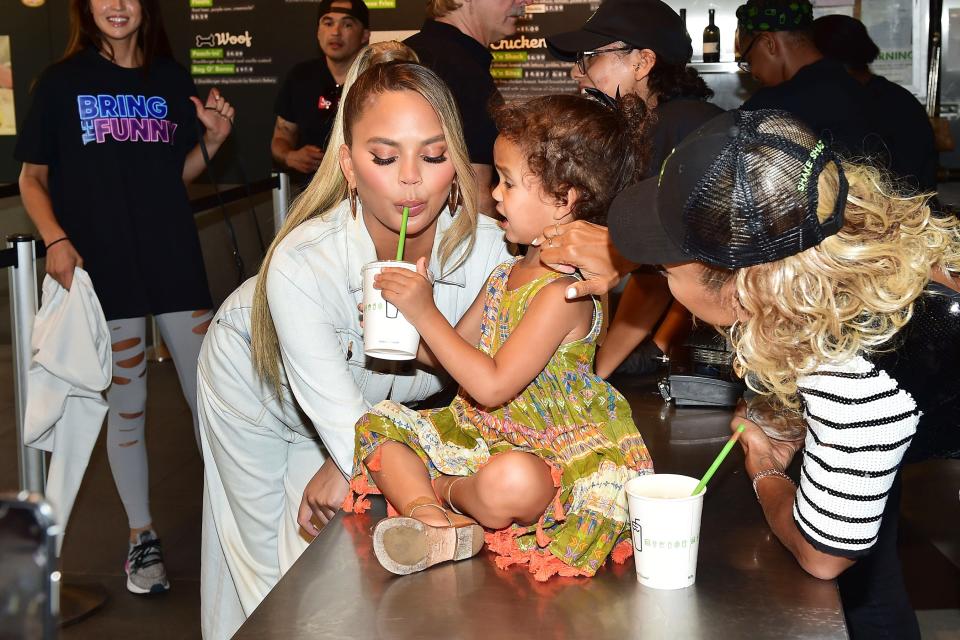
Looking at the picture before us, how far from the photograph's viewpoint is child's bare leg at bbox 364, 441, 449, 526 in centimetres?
162

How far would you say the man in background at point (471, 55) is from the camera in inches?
121

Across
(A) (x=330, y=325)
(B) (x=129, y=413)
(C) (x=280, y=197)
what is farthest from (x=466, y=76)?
(C) (x=280, y=197)

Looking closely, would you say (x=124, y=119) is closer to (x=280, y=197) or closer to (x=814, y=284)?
(x=280, y=197)

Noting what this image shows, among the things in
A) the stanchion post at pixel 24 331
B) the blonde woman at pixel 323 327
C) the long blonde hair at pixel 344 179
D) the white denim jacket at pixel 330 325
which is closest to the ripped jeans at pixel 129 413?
the stanchion post at pixel 24 331

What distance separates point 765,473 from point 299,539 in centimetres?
98

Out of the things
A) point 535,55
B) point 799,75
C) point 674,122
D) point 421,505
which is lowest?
point 421,505

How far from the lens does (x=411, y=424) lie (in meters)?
1.76

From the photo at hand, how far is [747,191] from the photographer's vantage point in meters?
1.29

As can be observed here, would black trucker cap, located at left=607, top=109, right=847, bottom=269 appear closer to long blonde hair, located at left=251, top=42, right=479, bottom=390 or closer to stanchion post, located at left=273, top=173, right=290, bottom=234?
long blonde hair, located at left=251, top=42, right=479, bottom=390

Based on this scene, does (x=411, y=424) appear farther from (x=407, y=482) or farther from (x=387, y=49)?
(x=387, y=49)

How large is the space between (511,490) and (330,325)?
2.07 feet

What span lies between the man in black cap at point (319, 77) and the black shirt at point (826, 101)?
2.11m

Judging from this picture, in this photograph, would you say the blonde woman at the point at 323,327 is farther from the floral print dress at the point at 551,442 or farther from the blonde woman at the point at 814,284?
the blonde woman at the point at 814,284

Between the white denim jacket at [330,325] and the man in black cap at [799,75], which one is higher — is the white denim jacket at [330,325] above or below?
below
